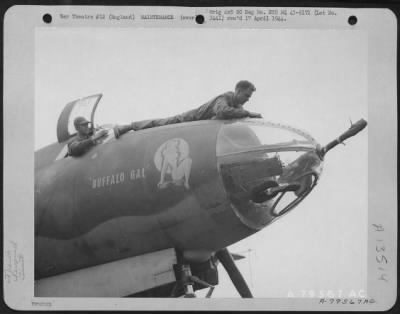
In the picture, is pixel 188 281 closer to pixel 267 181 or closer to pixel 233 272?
pixel 233 272

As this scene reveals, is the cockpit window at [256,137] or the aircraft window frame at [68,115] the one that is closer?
the cockpit window at [256,137]

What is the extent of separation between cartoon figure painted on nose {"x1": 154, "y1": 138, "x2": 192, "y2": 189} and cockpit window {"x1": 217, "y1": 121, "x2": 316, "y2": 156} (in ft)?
0.47

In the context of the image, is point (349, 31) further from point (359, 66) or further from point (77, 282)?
point (77, 282)

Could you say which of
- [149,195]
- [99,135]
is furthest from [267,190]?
[99,135]

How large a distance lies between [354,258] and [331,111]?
61 centimetres

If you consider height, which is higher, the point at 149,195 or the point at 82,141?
the point at 82,141

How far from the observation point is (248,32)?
332 cm

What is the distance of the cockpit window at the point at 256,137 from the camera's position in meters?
3.22

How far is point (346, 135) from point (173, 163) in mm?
724

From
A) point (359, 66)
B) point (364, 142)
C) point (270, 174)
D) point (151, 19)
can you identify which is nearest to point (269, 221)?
point (270, 174)

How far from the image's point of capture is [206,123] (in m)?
3.28

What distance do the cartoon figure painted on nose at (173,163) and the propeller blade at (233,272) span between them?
33 cm

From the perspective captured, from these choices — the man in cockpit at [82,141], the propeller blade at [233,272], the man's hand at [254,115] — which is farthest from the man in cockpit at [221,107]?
the propeller blade at [233,272]

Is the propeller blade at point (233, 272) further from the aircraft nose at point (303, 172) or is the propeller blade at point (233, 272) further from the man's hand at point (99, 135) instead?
the man's hand at point (99, 135)
